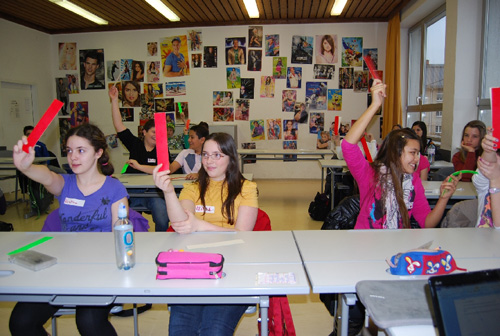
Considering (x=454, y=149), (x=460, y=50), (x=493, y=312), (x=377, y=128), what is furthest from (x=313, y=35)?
(x=493, y=312)

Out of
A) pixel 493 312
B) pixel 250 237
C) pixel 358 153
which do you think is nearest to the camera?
pixel 493 312

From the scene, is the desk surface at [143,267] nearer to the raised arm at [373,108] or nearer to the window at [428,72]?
the raised arm at [373,108]

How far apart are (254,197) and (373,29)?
6646 mm

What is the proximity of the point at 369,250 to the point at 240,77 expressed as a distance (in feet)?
21.3

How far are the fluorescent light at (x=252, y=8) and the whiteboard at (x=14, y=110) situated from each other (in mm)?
4839

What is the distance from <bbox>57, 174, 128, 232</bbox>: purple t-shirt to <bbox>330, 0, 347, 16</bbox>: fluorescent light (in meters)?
5.69

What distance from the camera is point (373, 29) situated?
7234mm

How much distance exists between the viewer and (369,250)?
1488mm

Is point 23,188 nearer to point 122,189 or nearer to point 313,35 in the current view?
point 122,189

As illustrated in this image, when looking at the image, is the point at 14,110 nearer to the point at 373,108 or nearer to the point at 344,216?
the point at 344,216

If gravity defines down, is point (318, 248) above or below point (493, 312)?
below

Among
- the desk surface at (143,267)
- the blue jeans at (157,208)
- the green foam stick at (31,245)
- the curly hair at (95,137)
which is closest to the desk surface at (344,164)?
the blue jeans at (157,208)

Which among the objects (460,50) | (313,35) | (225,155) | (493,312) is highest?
(313,35)

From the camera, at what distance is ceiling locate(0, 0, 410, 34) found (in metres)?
6.12
